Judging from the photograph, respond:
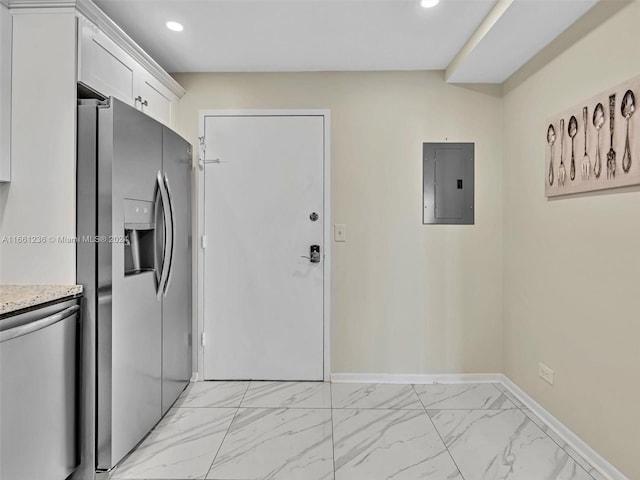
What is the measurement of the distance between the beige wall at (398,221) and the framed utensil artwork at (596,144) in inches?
28.3

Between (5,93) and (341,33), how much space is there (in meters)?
1.81

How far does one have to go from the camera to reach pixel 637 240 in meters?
1.69

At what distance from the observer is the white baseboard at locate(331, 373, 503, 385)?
9.74 feet

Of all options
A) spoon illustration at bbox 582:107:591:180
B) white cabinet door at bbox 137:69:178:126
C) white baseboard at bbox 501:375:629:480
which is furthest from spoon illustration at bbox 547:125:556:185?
white cabinet door at bbox 137:69:178:126

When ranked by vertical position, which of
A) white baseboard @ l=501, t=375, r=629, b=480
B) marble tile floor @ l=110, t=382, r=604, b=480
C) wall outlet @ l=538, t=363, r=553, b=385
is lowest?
marble tile floor @ l=110, t=382, r=604, b=480

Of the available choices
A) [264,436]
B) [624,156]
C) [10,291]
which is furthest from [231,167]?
[624,156]

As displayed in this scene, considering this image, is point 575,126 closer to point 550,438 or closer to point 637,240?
point 637,240

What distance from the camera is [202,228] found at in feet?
9.73

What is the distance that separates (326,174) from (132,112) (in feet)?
4.68

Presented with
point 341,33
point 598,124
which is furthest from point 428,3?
point 598,124

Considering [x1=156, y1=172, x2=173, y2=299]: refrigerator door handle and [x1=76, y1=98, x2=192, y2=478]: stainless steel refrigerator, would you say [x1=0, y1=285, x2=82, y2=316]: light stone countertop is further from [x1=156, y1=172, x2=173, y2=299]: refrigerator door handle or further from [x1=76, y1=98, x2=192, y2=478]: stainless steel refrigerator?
[x1=156, y1=172, x2=173, y2=299]: refrigerator door handle

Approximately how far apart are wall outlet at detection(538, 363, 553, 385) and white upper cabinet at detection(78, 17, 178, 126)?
9.84 feet

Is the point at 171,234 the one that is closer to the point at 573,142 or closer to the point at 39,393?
the point at 39,393

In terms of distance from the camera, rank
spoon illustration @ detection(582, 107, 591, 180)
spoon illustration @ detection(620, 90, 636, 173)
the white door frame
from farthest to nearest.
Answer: the white door frame
spoon illustration @ detection(582, 107, 591, 180)
spoon illustration @ detection(620, 90, 636, 173)
